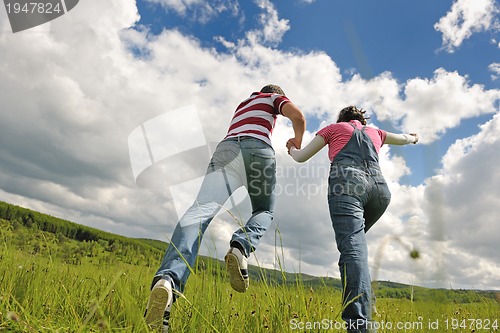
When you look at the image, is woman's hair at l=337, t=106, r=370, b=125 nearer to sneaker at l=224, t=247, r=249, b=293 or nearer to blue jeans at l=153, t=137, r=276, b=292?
blue jeans at l=153, t=137, r=276, b=292

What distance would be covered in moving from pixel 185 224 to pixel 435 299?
2.07m

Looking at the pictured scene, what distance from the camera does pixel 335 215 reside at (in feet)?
9.18

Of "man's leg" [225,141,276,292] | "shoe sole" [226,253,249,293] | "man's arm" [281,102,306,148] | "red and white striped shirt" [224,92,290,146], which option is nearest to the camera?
"shoe sole" [226,253,249,293]

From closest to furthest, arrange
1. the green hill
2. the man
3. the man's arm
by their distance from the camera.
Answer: the green hill < the man < the man's arm

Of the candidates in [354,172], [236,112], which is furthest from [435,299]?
[236,112]

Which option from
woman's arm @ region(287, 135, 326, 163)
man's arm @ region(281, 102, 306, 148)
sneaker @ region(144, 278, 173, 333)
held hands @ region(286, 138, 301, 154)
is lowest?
sneaker @ region(144, 278, 173, 333)

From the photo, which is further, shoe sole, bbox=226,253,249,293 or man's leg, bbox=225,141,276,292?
man's leg, bbox=225,141,276,292

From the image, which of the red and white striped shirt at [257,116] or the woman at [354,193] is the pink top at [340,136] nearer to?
the woman at [354,193]

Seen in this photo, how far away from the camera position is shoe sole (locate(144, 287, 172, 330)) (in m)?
2.11

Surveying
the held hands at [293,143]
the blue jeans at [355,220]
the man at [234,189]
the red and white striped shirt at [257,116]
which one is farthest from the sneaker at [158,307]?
the held hands at [293,143]

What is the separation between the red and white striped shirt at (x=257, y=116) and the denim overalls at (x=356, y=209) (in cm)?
89

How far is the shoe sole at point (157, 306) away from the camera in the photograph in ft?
6.91

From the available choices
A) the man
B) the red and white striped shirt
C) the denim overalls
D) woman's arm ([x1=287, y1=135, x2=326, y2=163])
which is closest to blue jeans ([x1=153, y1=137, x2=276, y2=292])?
the man

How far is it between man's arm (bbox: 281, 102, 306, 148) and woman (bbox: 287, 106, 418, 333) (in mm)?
159
